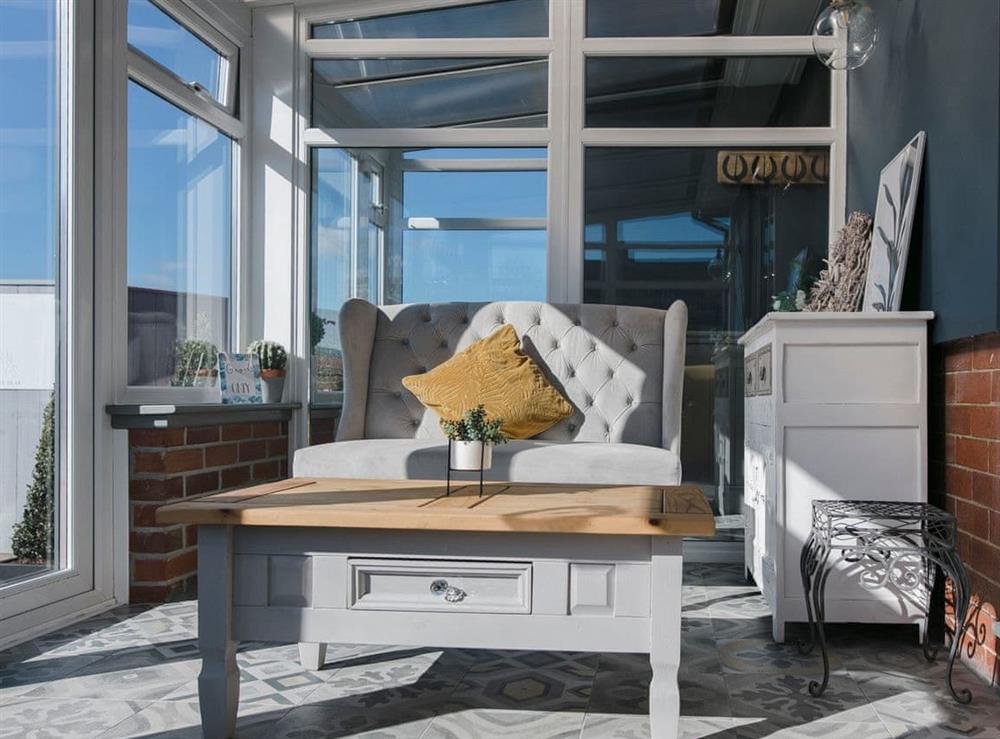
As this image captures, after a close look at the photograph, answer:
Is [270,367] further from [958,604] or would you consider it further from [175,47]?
[958,604]

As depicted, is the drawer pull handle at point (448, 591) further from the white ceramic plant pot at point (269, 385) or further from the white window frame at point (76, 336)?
the white ceramic plant pot at point (269, 385)

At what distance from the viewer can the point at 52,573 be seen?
3156 millimetres

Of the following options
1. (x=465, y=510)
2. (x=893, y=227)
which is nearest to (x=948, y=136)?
(x=893, y=227)

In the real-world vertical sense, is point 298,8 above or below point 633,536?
above

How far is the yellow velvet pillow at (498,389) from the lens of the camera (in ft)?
11.8

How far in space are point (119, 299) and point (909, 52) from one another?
9.33 ft

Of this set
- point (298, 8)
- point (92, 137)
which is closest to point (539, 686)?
point (92, 137)

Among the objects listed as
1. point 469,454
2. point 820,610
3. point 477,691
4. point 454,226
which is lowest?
point 477,691

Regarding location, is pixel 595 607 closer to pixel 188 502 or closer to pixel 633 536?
pixel 633 536

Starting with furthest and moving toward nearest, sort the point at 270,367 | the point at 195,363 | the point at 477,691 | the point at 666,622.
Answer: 1. the point at 270,367
2. the point at 195,363
3. the point at 477,691
4. the point at 666,622

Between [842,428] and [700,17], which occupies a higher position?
[700,17]

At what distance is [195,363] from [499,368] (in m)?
1.26

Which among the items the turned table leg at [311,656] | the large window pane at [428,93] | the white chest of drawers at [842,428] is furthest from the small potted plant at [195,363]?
the white chest of drawers at [842,428]

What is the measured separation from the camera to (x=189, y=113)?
3965 millimetres
